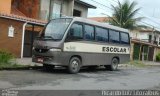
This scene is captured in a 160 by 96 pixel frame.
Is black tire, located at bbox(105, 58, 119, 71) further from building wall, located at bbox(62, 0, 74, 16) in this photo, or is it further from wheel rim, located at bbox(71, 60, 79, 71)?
building wall, located at bbox(62, 0, 74, 16)

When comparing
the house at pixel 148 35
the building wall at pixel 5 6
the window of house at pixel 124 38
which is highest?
the building wall at pixel 5 6

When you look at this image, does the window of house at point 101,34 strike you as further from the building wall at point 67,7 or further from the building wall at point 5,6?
the building wall at point 67,7

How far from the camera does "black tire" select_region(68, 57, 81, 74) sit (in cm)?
1841

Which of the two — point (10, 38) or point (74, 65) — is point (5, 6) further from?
point (74, 65)

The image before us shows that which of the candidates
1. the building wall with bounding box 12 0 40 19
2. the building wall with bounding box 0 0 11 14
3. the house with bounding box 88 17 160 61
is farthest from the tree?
the building wall with bounding box 0 0 11 14

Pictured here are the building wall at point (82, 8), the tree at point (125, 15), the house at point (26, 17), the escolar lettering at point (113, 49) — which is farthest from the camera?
the tree at point (125, 15)

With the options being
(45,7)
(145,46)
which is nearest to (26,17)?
(45,7)

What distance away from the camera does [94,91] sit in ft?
42.1

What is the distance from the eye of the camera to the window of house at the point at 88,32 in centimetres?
1947

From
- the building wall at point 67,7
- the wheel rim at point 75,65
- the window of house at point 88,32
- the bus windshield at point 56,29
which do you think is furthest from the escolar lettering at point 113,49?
the building wall at point 67,7

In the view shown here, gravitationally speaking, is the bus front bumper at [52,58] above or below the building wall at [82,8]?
below

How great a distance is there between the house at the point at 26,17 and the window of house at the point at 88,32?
20.4ft

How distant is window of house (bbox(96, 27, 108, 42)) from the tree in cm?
3066

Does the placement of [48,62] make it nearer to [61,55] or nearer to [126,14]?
[61,55]
